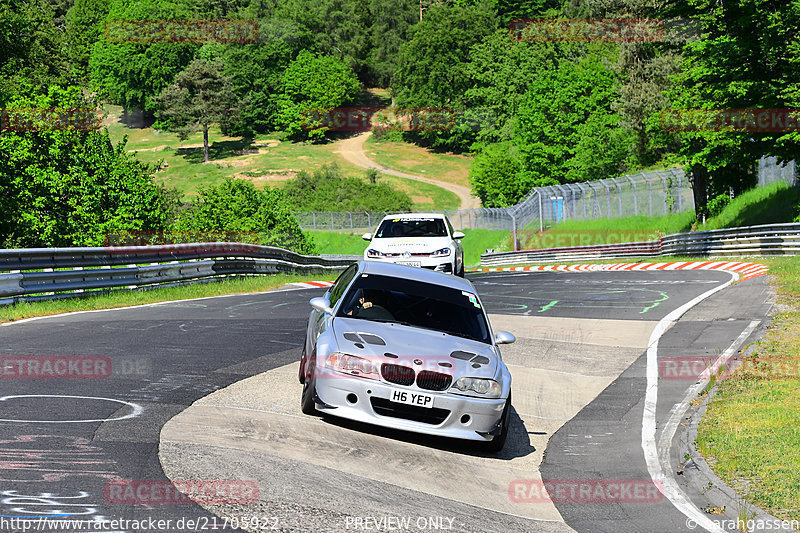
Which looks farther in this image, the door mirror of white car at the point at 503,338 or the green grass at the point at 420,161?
the green grass at the point at 420,161

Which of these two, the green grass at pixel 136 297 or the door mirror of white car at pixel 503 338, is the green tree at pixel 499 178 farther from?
the door mirror of white car at pixel 503 338

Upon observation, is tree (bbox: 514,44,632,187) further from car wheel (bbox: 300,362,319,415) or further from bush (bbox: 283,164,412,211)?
car wheel (bbox: 300,362,319,415)

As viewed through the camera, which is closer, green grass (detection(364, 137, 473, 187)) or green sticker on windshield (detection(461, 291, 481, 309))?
green sticker on windshield (detection(461, 291, 481, 309))

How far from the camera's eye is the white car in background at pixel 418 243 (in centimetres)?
1898

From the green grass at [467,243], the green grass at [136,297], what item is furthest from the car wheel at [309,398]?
the green grass at [467,243]

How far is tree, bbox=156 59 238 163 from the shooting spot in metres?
123

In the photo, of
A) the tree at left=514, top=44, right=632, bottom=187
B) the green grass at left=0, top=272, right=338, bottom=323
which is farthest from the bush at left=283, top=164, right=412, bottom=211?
the green grass at left=0, top=272, right=338, bottom=323

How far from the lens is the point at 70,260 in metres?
18.3

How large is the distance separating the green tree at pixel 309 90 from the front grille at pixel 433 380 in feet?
407

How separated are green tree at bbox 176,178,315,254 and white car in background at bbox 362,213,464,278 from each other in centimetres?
4183

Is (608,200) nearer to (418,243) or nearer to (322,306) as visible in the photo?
(418,243)

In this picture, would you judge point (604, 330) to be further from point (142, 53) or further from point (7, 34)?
point (142, 53)

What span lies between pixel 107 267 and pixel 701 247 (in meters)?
28.1

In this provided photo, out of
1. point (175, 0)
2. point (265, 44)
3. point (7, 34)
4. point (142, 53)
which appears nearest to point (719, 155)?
point (7, 34)
